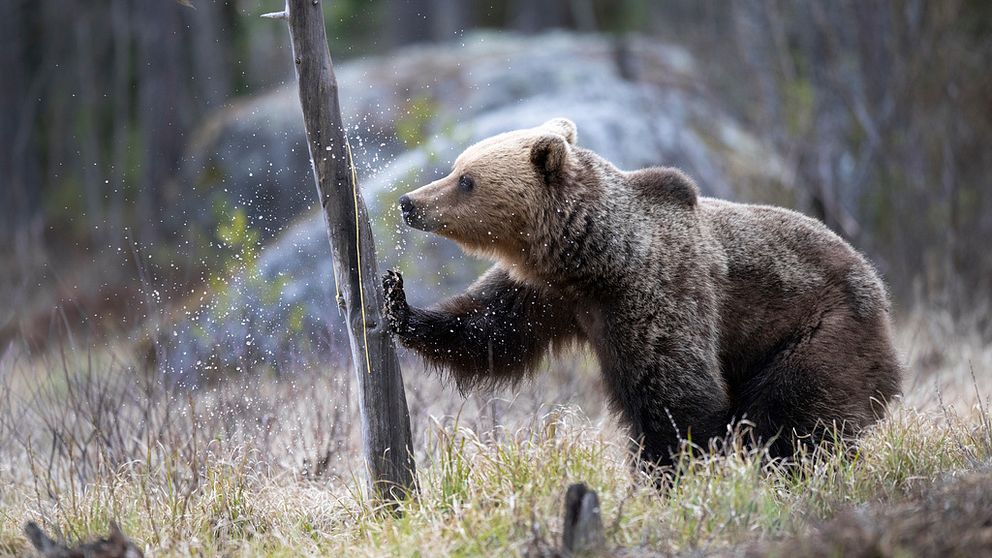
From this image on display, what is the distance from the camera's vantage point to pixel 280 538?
15.0ft

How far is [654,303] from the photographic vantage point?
16.5ft

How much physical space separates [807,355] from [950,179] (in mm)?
6408

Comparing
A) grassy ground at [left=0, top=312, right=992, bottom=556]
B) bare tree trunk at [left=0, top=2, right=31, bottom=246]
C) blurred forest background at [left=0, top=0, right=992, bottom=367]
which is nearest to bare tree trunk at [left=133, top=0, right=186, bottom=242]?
blurred forest background at [left=0, top=0, right=992, bottom=367]

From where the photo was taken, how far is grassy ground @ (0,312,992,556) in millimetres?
4035

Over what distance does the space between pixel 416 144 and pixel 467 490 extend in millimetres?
6190

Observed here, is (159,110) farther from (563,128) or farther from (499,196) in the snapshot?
(499,196)

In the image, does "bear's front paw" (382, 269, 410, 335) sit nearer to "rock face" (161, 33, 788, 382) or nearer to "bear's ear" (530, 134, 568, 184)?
"bear's ear" (530, 134, 568, 184)

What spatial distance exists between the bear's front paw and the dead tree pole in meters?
0.04

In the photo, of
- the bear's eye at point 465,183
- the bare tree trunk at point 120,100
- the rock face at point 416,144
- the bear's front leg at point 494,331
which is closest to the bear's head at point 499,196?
the bear's eye at point 465,183

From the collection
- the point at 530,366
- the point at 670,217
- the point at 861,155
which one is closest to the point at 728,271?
the point at 670,217

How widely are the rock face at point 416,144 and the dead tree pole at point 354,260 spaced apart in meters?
1.71

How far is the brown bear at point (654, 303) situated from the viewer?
4.99m

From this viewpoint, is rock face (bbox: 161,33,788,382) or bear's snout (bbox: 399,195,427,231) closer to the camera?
bear's snout (bbox: 399,195,427,231)

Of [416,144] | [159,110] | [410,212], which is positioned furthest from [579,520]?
[159,110]
